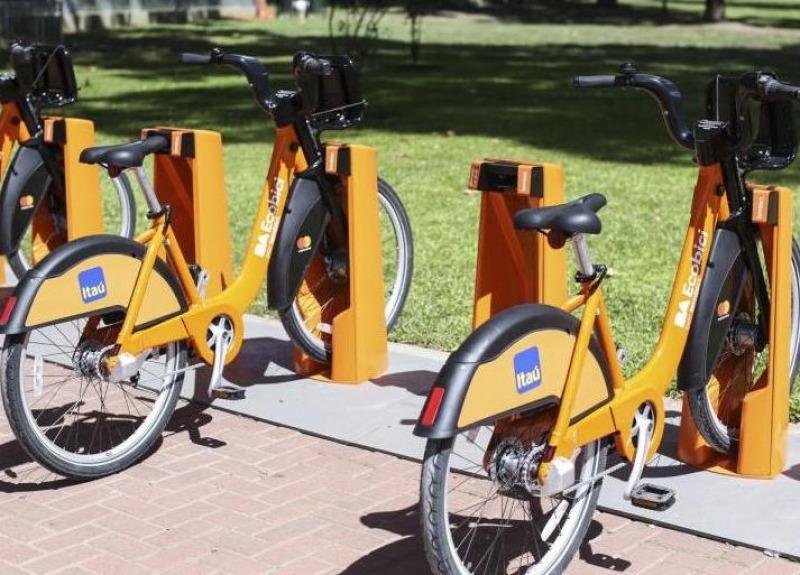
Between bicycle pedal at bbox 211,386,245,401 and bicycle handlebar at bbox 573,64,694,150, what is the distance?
1.84 meters

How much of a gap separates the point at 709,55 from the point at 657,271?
16876 millimetres

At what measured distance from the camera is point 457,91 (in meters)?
18.4

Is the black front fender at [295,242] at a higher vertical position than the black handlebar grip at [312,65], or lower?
lower

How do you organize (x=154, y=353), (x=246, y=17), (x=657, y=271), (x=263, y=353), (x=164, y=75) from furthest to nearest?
(x=246, y=17) → (x=164, y=75) → (x=657, y=271) → (x=263, y=353) → (x=154, y=353)

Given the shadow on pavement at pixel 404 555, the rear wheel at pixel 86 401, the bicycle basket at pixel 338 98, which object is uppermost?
the bicycle basket at pixel 338 98

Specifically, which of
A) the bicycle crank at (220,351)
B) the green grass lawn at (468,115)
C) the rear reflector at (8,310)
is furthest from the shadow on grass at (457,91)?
the rear reflector at (8,310)

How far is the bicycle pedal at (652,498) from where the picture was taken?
4.31 meters

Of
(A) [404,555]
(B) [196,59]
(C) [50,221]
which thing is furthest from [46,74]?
(A) [404,555]

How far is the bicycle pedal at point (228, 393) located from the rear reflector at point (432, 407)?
185 centimetres

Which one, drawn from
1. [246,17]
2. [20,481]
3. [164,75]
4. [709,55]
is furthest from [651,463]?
[246,17]

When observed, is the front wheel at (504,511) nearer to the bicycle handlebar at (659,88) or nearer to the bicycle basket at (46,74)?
the bicycle handlebar at (659,88)

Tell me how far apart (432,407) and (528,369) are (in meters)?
0.33

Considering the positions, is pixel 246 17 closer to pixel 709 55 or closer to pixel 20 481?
pixel 709 55

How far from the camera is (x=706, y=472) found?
508 centimetres
